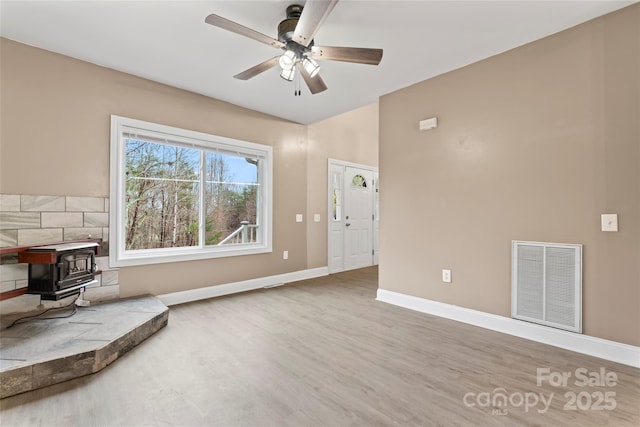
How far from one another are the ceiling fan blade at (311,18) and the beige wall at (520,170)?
197cm

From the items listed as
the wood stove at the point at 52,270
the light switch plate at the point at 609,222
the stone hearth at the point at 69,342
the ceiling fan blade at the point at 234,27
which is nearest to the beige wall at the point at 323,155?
the stone hearth at the point at 69,342

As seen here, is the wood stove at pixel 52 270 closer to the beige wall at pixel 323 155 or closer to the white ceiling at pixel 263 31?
the white ceiling at pixel 263 31

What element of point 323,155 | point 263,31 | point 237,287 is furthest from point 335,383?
point 323,155

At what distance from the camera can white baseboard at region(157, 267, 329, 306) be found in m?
3.75

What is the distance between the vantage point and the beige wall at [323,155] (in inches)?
211

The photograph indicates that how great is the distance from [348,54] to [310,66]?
0.32 metres

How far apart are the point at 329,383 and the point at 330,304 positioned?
174cm

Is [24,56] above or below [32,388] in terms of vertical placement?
above

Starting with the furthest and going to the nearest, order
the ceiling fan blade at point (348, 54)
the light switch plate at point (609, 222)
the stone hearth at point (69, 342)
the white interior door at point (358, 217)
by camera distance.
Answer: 1. the white interior door at point (358, 217)
2. the light switch plate at point (609, 222)
3. the ceiling fan blade at point (348, 54)
4. the stone hearth at point (69, 342)

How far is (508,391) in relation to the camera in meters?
1.93

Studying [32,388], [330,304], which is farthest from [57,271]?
[330,304]

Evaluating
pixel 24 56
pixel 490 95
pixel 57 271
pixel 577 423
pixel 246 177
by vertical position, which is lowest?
pixel 577 423

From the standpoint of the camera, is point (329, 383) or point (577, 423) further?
point (329, 383)

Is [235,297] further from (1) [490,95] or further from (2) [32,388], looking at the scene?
(1) [490,95]
